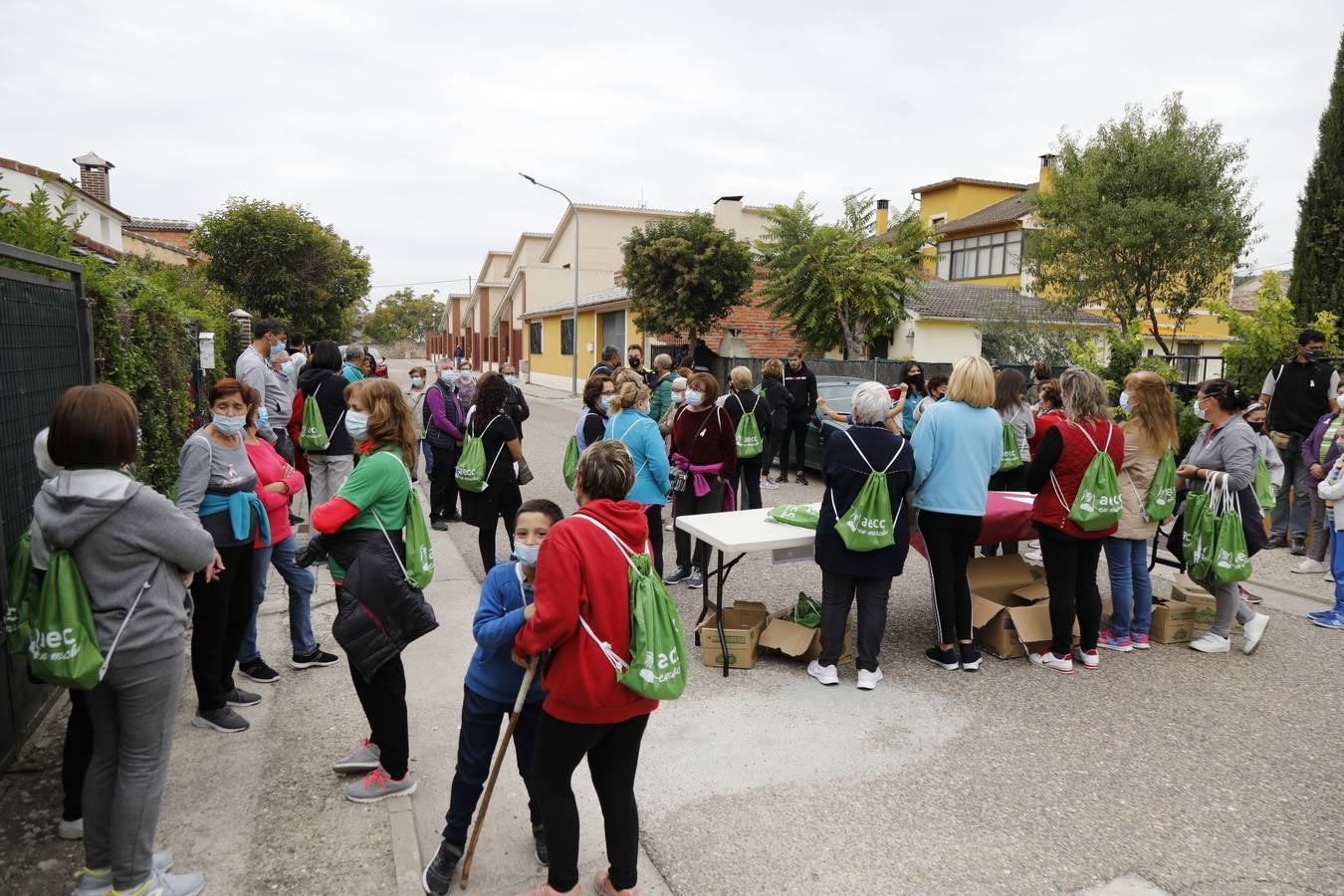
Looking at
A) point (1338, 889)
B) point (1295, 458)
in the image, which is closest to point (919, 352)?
point (1295, 458)

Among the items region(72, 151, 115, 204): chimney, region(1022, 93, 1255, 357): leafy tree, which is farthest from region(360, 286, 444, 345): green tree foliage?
region(1022, 93, 1255, 357): leafy tree

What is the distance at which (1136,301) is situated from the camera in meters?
17.5

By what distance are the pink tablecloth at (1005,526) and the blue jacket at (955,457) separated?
2.48 ft

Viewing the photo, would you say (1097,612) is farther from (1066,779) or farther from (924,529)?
(1066,779)

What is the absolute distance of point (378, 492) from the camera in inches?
140

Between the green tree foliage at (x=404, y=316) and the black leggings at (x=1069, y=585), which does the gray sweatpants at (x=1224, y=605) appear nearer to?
the black leggings at (x=1069, y=585)

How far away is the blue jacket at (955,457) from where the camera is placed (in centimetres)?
508

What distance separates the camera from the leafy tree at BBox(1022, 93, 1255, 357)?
1634 cm

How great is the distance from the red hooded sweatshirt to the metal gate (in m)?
2.73

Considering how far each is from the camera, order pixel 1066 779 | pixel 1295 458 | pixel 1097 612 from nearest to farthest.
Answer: pixel 1066 779 → pixel 1097 612 → pixel 1295 458

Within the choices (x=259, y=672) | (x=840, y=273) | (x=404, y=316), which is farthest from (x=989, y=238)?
(x=404, y=316)

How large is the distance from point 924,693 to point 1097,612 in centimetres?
137

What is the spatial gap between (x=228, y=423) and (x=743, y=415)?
5.80 m

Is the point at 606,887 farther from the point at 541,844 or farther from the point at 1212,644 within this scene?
the point at 1212,644
